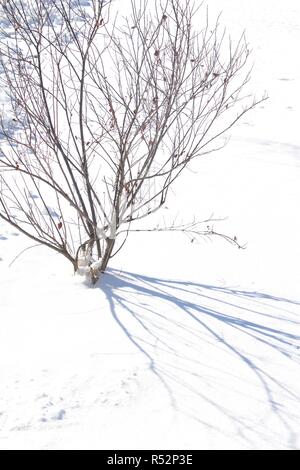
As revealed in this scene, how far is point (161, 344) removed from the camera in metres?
3.46

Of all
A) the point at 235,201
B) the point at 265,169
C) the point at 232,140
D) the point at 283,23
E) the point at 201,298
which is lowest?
the point at 201,298

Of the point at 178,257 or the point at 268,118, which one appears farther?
the point at 268,118

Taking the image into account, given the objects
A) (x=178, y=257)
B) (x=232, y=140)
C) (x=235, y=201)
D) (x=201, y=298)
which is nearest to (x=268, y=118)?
(x=232, y=140)

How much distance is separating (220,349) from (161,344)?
0.33 meters

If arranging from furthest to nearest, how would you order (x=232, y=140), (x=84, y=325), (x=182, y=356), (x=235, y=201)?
(x=232, y=140) → (x=235, y=201) → (x=84, y=325) → (x=182, y=356)

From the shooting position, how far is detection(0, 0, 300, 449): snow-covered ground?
275cm

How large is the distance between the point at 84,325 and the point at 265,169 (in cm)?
462

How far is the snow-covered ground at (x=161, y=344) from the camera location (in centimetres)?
275

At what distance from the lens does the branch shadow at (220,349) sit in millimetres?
2828

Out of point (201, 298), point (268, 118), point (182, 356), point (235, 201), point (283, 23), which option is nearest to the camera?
point (182, 356)

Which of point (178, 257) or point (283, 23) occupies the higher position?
point (283, 23)

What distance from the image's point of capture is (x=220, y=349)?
3.46m
